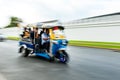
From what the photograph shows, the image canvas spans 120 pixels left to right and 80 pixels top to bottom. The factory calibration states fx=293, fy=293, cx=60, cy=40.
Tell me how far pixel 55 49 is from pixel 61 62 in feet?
2.39

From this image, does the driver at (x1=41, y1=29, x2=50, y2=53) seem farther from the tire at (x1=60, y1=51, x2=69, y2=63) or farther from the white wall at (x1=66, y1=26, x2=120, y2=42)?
the white wall at (x1=66, y1=26, x2=120, y2=42)

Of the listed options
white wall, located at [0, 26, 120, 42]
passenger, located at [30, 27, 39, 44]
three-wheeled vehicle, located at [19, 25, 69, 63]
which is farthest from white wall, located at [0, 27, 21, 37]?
three-wheeled vehicle, located at [19, 25, 69, 63]

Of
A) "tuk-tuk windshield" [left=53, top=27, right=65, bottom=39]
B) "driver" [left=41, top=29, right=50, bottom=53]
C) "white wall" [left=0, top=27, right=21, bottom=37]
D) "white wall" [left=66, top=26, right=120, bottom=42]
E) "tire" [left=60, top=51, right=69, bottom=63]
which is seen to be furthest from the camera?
"white wall" [left=0, top=27, right=21, bottom=37]

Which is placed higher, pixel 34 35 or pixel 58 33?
pixel 58 33

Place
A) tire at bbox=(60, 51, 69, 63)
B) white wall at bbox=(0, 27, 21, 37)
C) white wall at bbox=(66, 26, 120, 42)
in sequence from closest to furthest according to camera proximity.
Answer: tire at bbox=(60, 51, 69, 63)
white wall at bbox=(66, 26, 120, 42)
white wall at bbox=(0, 27, 21, 37)

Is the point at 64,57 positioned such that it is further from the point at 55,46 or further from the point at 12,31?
the point at 12,31

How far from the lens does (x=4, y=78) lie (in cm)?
977

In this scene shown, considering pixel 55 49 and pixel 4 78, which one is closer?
pixel 4 78

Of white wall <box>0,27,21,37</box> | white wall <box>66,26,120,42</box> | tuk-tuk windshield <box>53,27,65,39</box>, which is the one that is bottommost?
white wall <box>0,27,21,37</box>

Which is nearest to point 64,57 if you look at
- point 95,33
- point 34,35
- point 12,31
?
point 34,35

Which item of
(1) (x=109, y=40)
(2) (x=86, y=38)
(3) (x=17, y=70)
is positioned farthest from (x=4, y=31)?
(3) (x=17, y=70)

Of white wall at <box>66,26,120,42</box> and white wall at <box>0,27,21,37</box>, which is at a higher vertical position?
white wall at <box>66,26,120,42</box>

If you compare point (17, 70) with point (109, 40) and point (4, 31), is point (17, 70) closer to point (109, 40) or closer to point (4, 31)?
point (109, 40)

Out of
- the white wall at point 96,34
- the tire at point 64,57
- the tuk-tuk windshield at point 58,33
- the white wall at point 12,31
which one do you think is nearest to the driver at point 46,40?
the tuk-tuk windshield at point 58,33
